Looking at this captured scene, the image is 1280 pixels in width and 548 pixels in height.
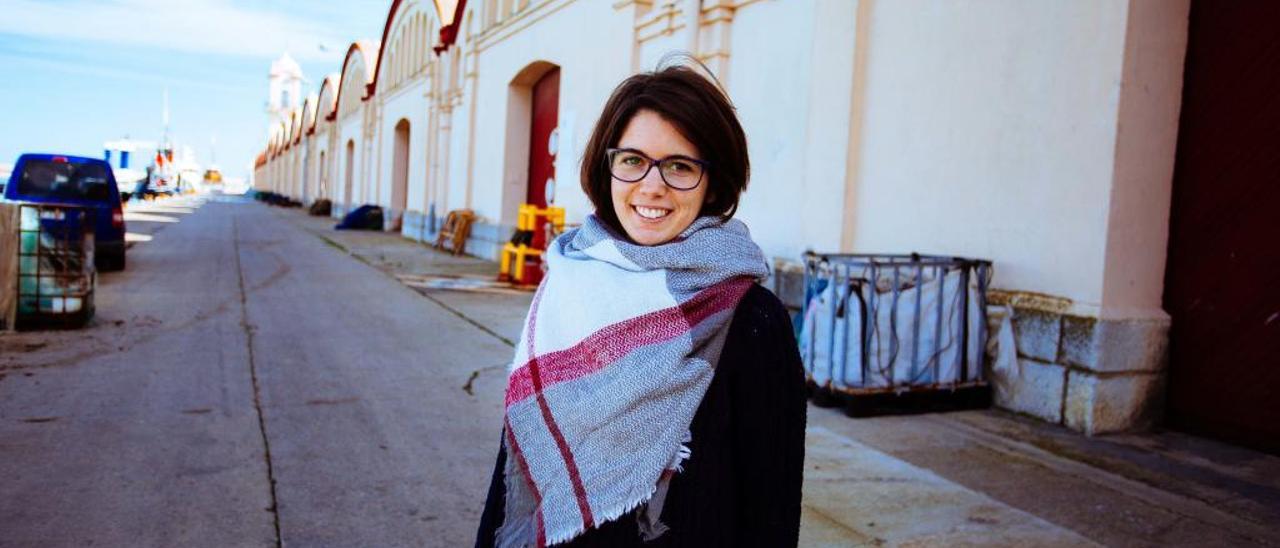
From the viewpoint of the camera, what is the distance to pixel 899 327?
5895 millimetres

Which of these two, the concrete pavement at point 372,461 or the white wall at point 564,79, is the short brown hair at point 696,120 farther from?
the white wall at point 564,79

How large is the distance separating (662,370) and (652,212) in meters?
0.33

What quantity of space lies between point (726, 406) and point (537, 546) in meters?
0.47

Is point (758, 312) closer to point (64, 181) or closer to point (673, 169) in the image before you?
point (673, 169)

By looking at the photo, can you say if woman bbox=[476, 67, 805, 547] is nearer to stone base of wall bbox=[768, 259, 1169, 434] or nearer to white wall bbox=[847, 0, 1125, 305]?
stone base of wall bbox=[768, 259, 1169, 434]

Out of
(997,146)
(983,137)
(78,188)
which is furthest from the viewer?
(78,188)

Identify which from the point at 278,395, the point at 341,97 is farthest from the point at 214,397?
the point at 341,97

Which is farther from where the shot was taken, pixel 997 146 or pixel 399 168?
pixel 399 168

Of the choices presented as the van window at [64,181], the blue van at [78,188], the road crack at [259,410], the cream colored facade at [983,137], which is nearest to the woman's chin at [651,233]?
the road crack at [259,410]

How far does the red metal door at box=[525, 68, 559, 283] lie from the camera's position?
53.9ft

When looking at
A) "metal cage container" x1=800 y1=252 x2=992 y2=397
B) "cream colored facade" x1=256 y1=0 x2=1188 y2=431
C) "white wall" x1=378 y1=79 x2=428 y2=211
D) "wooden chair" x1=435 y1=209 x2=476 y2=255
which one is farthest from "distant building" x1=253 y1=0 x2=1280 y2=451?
"white wall" x1=378 y1=79 x2=428 y2=211

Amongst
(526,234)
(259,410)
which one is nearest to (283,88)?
(526,234)

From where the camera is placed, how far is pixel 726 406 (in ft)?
5.38

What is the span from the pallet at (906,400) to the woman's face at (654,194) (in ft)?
14.3
